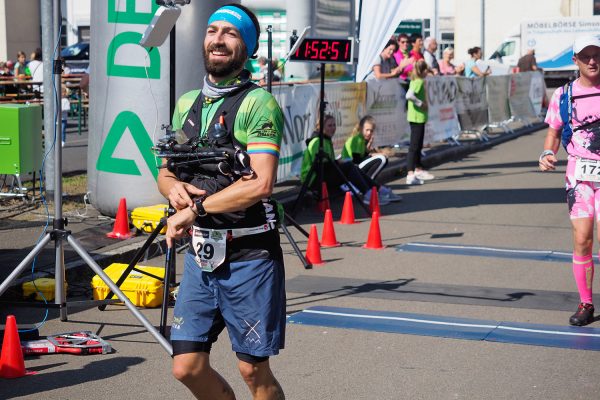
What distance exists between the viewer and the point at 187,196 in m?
4.21

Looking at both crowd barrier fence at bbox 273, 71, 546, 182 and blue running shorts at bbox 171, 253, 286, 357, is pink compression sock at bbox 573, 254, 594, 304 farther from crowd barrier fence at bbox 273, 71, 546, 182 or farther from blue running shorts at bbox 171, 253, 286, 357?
crowd barrier fence at bbox 273, 71, 546, 182

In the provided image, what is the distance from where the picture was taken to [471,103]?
24.0 m

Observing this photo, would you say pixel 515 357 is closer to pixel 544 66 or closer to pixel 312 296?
pixel 312 296

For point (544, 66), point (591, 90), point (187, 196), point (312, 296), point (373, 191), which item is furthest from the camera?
point (544, 66)

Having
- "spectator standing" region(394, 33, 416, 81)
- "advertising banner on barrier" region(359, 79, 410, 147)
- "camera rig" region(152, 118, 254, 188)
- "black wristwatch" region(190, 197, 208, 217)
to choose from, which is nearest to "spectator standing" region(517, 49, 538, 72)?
"spectator standing" region(394, 33, 416, 81)

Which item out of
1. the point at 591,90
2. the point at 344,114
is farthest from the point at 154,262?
the point at 344,114

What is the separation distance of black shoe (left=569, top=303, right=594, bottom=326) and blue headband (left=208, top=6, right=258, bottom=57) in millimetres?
4016

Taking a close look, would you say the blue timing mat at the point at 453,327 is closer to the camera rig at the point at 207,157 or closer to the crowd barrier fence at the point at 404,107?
the camera rig at the point at 207,157

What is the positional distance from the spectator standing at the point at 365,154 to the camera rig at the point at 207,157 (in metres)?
9.64

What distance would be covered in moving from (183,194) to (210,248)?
271mm

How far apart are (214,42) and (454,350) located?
3.25m

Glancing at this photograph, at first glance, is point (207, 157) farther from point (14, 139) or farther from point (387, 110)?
point (387, 110)

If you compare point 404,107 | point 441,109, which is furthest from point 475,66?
point 404,107

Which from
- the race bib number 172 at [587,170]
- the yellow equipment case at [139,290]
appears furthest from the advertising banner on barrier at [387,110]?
the race bib number 172 at [587,170]
